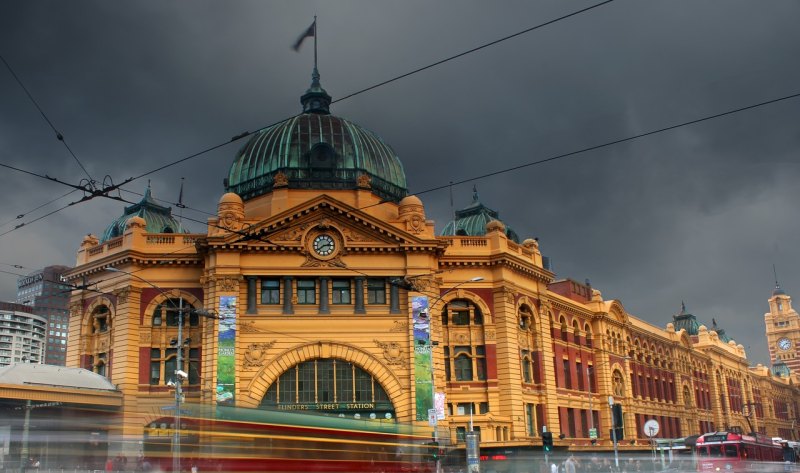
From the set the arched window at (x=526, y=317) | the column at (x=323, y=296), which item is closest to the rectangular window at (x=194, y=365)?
the column at (x=323, y=296)

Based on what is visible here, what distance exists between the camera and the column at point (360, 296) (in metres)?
55.2

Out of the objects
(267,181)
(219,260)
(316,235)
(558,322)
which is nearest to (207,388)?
(219,260)

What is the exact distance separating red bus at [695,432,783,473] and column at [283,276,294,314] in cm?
2664

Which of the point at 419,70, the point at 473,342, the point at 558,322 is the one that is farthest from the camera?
the point at 558,322

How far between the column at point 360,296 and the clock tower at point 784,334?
16141 centimetres

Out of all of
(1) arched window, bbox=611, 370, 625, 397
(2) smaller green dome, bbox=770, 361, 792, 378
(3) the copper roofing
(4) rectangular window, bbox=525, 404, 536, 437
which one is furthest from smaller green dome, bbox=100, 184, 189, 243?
(2) smaller green dome, bbox=770, 361, 792, 378

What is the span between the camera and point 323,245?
183ft

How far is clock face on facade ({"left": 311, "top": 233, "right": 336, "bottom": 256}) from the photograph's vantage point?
5566 centimetres

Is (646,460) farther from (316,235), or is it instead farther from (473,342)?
(316,235)

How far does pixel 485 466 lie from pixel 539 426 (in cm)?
1238

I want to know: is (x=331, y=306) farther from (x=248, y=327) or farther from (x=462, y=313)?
(x=462, y=313)

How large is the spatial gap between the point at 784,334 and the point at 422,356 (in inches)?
6560

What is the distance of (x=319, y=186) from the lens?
6156 centimetres

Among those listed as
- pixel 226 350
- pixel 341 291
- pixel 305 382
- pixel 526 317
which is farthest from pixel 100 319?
pixel 526 317
